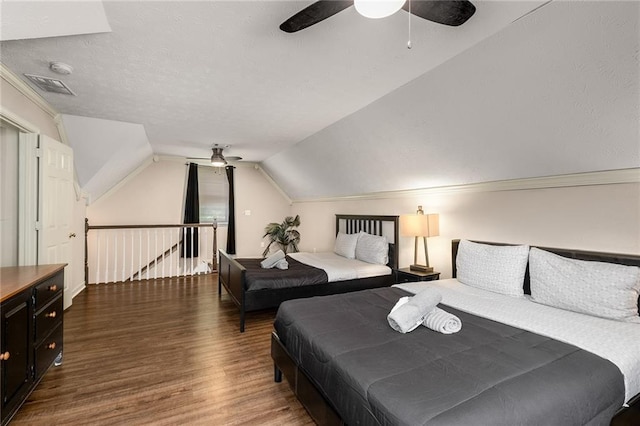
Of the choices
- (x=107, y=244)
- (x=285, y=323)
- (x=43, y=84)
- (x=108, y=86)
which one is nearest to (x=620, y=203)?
(x=285, y=323)

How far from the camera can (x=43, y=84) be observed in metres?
2.67

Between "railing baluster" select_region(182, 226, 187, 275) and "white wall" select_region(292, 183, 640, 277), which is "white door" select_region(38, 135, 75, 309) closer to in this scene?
"railing baluster" select_region(182, 226, 187, 275)

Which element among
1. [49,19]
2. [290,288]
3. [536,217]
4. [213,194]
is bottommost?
[290,288]

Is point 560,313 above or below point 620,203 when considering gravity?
below

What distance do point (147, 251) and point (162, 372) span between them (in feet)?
13.2

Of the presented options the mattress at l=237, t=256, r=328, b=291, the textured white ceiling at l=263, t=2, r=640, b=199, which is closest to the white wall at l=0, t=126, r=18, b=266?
the mattress at l=237, t=256, r=328, b=291

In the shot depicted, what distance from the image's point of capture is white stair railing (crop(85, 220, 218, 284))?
17.4 ft

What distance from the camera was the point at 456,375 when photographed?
1.32 meters

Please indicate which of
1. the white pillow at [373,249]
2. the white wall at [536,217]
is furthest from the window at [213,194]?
the white wall at [536,217]

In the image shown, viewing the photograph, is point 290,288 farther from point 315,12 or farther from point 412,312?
point 315,12

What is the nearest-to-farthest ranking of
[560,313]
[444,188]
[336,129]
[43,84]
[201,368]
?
[560,313] → [201,368] → [43,84] → [444,188] → [336,129]

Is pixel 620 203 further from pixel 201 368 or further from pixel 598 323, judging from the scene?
pixel 201 368

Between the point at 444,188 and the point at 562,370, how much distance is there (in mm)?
2453

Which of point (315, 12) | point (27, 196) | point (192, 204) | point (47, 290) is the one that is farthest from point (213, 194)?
point (315, 12)
